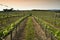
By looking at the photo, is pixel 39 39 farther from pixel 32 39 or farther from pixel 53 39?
pixel 53 39

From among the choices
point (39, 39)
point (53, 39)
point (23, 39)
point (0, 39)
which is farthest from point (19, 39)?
point (0, 39)

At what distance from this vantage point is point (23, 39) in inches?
696

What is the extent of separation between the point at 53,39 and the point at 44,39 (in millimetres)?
2540

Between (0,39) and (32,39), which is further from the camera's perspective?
(32,39)

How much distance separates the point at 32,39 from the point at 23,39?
92 centimetres

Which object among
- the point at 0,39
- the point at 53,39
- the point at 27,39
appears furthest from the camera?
the point at 27,39

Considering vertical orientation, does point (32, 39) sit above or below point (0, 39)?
below

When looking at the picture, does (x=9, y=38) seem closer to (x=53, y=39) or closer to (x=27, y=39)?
(x=27, y=39)

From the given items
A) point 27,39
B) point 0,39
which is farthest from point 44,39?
point 0,39

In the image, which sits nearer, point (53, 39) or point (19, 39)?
point (53, 39)

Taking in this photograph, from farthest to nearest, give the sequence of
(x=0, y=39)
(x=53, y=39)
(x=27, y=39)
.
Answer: (x=27, y=39)
(x=53, y=39)
(x=0, y=39)

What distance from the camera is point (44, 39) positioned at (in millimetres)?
17375

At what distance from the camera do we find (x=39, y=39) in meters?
17.7

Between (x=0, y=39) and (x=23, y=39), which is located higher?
(x=0, y=39)
